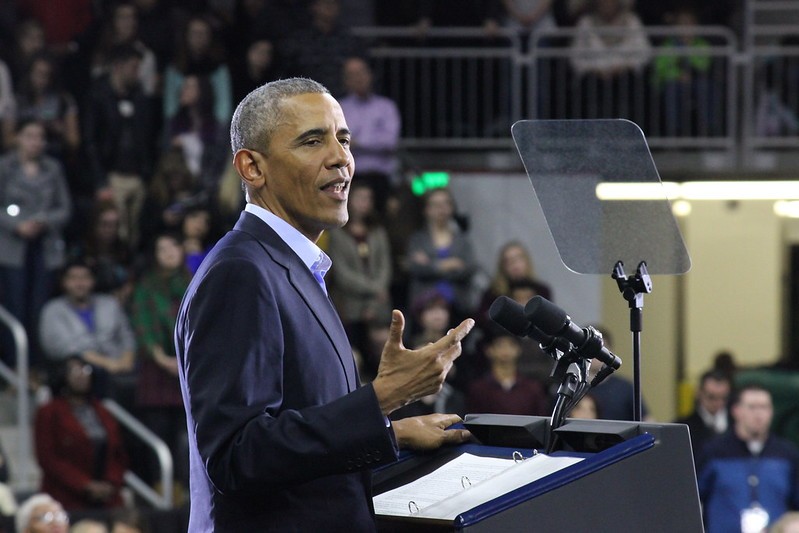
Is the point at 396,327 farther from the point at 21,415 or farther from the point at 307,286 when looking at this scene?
the point at 21,415

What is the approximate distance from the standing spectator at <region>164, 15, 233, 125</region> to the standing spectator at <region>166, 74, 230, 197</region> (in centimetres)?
7

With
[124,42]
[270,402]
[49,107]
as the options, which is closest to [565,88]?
[124,42]

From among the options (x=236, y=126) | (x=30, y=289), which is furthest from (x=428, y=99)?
(x=236, y=126)

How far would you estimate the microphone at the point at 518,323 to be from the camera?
2.53m

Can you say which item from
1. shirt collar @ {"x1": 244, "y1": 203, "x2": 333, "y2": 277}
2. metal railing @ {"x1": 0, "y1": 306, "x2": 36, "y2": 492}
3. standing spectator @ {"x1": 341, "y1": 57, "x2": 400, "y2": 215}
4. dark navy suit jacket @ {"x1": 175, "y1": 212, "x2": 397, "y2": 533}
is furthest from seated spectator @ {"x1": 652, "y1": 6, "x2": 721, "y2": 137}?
dark navy suit jacket @ {"x1": 175, "y1": 212, "x2": 397, "y2": 533}

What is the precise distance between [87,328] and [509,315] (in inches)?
259

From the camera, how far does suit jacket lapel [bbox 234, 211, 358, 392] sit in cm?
248

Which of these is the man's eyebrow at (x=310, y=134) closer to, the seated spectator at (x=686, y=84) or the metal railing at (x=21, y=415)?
the metal railing at (x=21, y=415)

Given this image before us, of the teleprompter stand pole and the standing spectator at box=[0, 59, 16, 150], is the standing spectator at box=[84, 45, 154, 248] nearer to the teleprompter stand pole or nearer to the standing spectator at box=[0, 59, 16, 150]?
the standing spectator at box=[0, 59, 16, 150]

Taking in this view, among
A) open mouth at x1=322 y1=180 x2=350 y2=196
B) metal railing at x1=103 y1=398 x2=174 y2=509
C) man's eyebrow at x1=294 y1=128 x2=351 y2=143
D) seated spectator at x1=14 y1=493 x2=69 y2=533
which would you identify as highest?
man's eyebrow at x1=294 y1=128 x2=351 y2=143

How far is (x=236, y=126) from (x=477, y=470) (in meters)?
0.73

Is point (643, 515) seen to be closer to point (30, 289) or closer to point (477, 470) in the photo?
point (477, 470)

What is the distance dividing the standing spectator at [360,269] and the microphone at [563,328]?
6.84 metres

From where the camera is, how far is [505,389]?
8.14m
